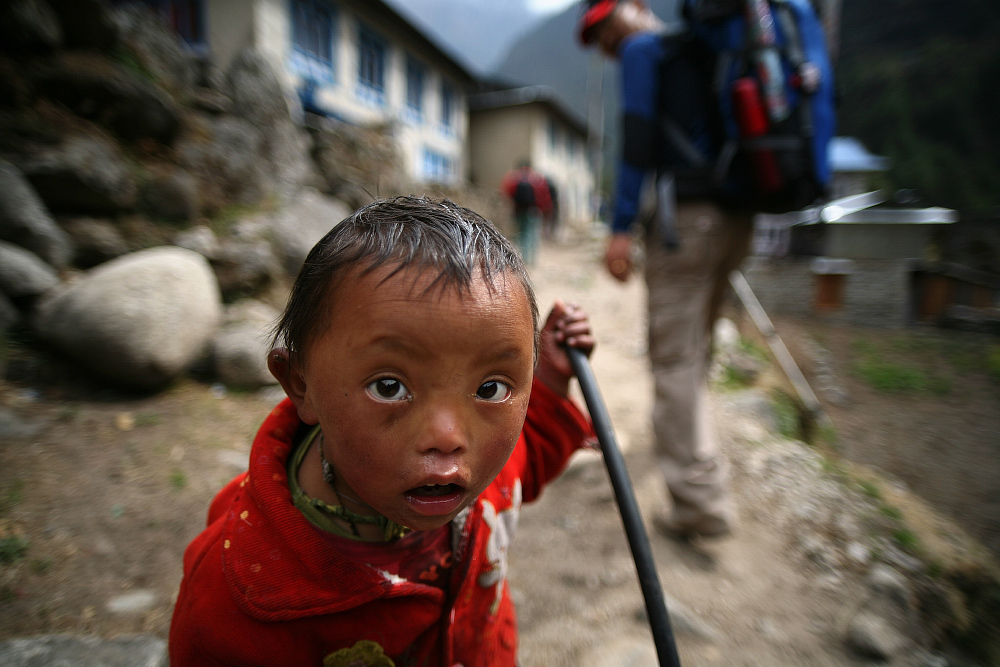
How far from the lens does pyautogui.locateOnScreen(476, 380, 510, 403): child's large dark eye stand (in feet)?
2.52

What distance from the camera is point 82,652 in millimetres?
1238

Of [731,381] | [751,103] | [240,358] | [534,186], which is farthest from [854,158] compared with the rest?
[240,358]

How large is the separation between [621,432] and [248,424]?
224cm

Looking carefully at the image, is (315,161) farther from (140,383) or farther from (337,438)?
(337,438)

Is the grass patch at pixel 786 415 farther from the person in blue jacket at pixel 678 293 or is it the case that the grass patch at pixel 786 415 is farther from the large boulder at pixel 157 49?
the large boulder at pixel 157 49

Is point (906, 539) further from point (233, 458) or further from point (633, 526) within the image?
point (233, 458)

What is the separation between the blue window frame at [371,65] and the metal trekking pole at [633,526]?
13.7m

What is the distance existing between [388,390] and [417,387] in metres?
0.05

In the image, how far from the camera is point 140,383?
2.68m

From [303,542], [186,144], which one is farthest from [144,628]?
[186,144]

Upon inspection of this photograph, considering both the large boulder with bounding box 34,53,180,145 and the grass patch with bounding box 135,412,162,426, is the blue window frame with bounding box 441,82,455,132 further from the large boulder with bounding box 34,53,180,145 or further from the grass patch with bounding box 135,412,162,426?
the grass patch with bounding box 135,412,162,426

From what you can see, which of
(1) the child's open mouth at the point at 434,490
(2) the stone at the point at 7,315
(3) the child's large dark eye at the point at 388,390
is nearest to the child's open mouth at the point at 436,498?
(1) the child's open mouth at the point at 434,490

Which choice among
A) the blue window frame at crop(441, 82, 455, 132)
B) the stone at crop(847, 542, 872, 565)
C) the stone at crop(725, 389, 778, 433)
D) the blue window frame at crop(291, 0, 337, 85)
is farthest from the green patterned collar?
the blue window frame at crop(441, 82, 455, 132)

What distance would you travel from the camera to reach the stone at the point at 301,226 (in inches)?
177
